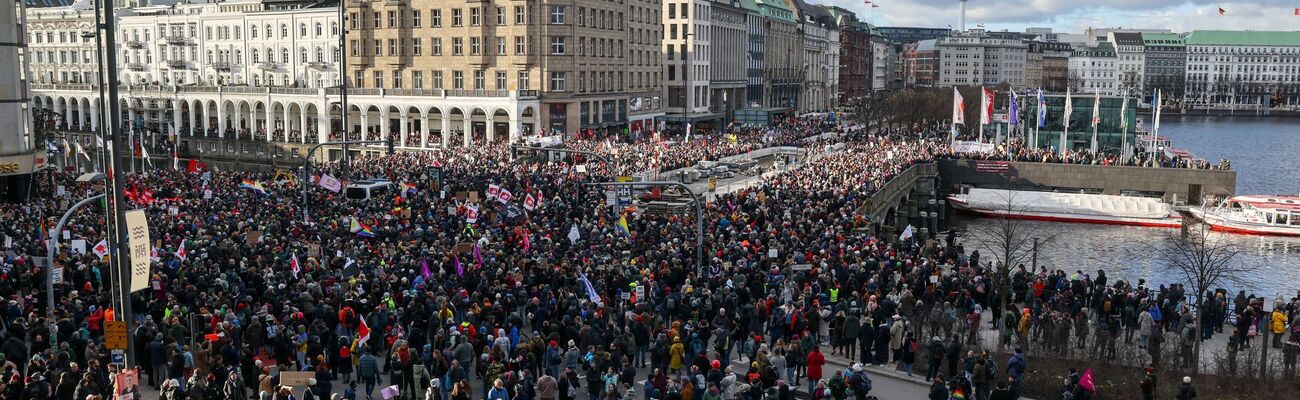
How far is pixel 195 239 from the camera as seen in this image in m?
35.1

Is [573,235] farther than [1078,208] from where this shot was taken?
No

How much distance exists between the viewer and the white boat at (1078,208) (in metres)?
73.8

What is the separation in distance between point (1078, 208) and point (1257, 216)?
417 inches

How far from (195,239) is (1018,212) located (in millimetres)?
55962

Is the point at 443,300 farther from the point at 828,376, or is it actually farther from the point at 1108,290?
the point at 1108,290

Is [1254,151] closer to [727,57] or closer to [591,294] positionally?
[727,57]

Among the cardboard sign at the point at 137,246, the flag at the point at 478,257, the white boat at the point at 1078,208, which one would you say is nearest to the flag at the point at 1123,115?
the white boat at the point at 1078,208

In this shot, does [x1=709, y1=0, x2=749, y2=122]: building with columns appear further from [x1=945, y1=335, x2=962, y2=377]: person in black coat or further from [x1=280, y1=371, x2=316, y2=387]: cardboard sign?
[x1=280, y1=371, x2=316, y2=387]: cardboard sign

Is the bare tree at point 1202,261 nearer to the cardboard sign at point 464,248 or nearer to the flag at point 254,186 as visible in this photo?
the cardboard sign at point 464,248

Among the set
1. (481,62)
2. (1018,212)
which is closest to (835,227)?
(1018,212)

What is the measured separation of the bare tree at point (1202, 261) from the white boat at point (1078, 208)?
249cm

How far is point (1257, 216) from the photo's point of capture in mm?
68875

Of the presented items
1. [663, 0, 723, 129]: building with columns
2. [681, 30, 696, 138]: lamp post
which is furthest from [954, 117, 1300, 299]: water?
[663, 0, 723, 129]: building with columns

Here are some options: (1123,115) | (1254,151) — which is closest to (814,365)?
(1123,115)
